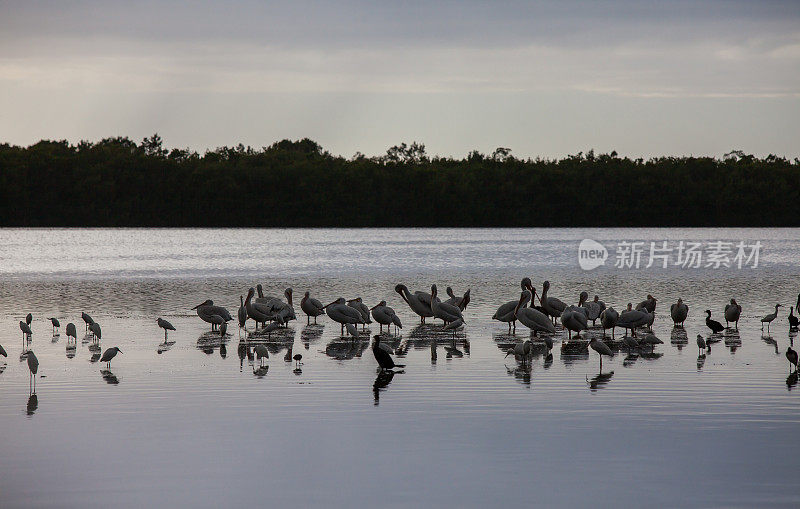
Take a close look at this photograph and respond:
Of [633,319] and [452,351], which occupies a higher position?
[633,319]

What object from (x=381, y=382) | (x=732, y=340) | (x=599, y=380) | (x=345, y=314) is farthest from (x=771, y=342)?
(x=381, y=382)

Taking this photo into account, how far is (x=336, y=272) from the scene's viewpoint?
113 ft

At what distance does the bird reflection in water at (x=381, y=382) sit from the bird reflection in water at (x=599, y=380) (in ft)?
7.32

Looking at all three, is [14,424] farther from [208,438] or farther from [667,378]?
Answer: [667,378]

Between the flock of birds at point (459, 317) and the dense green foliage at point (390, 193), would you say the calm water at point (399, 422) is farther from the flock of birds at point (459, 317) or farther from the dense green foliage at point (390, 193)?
the dense green foliage at point (390, 193)

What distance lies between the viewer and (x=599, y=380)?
12.0 metres

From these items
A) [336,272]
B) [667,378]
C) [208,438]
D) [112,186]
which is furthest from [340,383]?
[112,186]

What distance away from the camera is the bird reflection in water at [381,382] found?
36.9 feet

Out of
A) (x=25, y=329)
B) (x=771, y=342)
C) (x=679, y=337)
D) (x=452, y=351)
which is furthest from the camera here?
(x=679, y=337)

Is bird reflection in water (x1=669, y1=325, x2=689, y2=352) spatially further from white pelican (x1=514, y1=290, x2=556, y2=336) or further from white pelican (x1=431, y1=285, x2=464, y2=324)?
white pelican (x1=431, y1=285, x2=464, y2=324)

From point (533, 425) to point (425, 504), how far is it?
2413 mm

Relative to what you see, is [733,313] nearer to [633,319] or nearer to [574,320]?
[633,319]

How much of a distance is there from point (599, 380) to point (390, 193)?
9325 centimetres

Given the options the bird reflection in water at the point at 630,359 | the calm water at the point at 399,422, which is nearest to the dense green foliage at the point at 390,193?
the calm water at the point at 399,422
